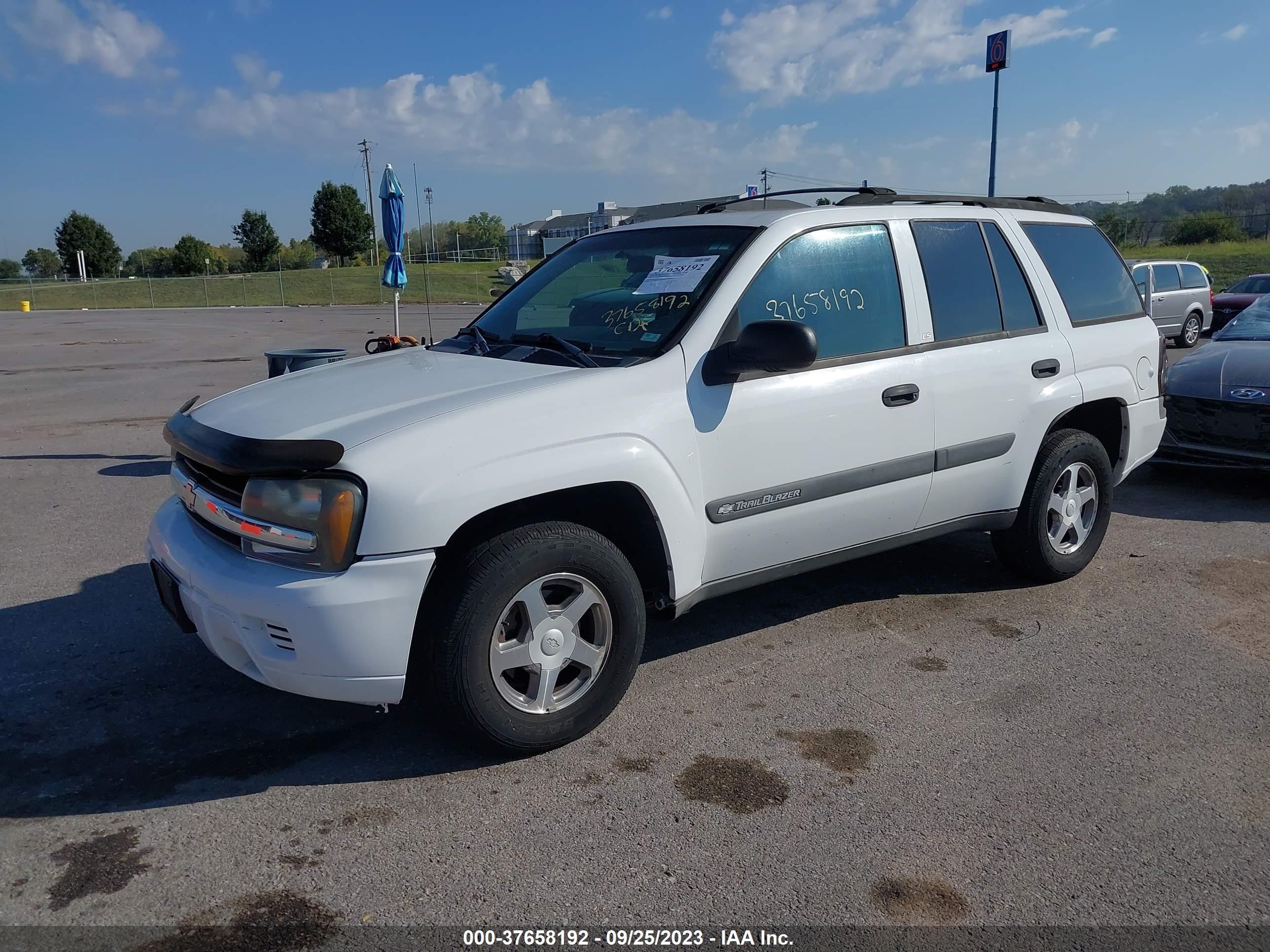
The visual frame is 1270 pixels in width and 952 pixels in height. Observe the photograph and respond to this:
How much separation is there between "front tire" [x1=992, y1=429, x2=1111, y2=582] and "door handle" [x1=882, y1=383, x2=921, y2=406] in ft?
3.53

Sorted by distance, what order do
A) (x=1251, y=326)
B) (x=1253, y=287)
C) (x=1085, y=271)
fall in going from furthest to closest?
(x=1253, y=287) < (x=1251, y=326) < (x=1085, y=271)

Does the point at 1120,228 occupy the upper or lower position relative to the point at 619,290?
upper

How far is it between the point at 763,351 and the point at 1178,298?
1765 cm

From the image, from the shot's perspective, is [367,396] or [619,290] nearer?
[367,396]

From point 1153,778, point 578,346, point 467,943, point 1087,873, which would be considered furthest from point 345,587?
point 1153,778

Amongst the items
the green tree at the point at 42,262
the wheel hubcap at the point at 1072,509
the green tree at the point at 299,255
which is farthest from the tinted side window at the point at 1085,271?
the green tree at the point at 42,262

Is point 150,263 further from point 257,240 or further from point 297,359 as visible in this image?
point 297,359

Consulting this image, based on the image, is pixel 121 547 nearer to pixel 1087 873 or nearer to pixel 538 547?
pixel 538 547

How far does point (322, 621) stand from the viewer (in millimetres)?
2932

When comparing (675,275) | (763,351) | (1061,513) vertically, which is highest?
(675,275)

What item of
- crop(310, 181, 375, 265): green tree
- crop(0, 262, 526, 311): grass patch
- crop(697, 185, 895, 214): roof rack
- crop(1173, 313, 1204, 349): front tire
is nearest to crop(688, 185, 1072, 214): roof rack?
crop(697, 185, 895, 214): roof rack

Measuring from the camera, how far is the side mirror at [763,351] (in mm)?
3471

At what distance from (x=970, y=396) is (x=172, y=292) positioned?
5445cm

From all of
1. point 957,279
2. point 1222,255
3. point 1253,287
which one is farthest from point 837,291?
point 1222,255
